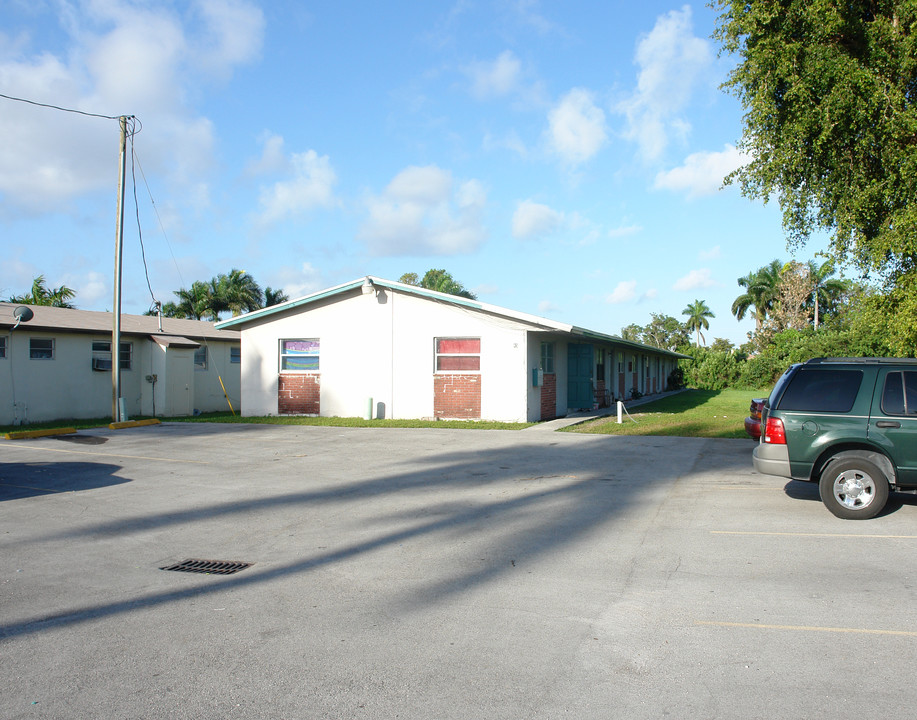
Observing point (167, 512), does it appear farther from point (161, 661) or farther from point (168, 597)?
point (161, 661)

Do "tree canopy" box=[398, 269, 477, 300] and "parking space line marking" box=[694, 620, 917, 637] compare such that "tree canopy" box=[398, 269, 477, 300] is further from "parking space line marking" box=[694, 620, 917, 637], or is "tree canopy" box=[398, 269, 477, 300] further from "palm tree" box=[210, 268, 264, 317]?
"parking space line marking" box=[694, 620, 917, 637]

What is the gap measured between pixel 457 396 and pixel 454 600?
51.1 ft

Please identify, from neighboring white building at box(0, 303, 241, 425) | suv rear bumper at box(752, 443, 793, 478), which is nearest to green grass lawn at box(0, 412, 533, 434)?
neighboring white building at box(0, 303, 241, 425)

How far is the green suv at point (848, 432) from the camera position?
8.14m

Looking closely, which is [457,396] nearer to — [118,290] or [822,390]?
[118,290]

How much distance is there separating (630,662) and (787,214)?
14714 mm

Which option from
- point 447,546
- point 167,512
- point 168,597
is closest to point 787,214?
point 447,546

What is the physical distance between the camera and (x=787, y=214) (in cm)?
1641

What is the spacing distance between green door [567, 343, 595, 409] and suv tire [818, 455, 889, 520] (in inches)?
674

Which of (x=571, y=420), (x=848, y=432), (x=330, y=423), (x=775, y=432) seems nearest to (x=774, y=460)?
(x=775, y=432)

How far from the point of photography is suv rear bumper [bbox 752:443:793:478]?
8.45 metres

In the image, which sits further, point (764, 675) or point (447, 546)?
point (447, 546)

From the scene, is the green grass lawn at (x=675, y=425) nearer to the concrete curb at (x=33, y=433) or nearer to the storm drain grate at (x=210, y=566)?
the storm drain grate at (x=210, y=566)

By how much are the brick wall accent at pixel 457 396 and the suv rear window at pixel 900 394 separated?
1330 cm
